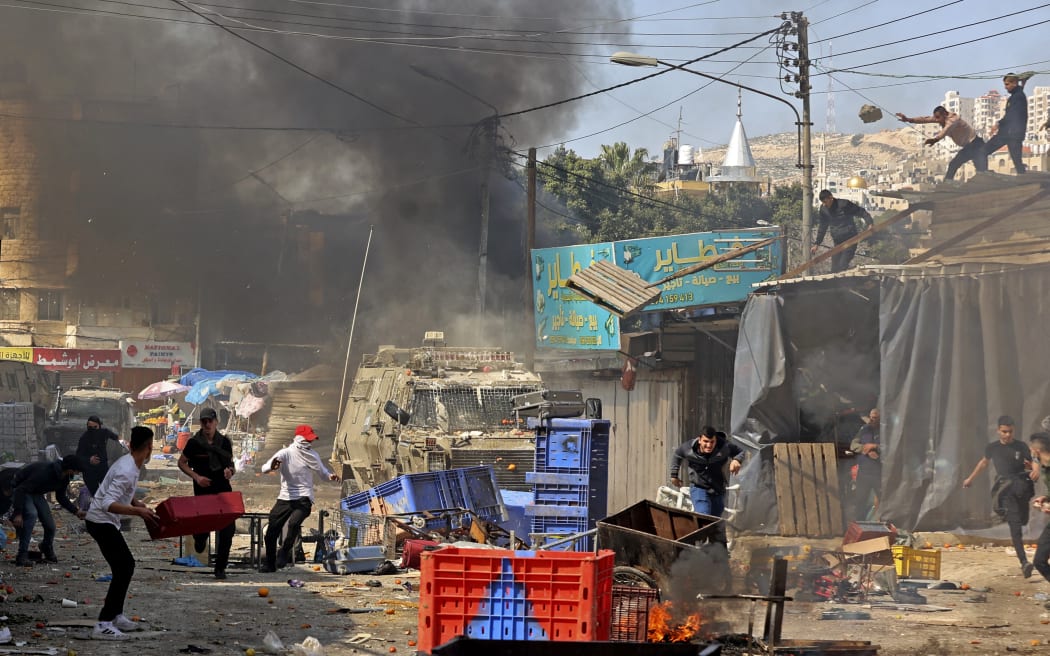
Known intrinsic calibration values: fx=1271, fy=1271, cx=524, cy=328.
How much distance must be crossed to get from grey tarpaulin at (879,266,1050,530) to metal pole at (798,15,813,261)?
9.42 ft

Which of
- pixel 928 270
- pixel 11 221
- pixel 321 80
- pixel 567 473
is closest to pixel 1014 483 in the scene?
pixel 928 270

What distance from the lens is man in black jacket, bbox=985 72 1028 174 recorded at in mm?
13953

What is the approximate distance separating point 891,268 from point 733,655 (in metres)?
7.90

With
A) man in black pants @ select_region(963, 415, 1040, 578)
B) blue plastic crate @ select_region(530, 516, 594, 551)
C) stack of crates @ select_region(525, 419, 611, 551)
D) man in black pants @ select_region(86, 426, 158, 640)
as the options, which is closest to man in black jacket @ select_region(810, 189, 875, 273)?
man in black pants @ select_region(963, 415, 1040, 578)

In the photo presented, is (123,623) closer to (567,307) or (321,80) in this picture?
(567,307)

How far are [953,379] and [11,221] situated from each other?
44.9 m

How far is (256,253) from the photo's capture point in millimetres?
43125

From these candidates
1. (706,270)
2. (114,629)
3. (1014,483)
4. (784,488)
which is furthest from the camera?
(706,270)

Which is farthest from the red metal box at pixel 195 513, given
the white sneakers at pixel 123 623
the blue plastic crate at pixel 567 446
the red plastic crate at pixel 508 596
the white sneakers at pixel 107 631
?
the blue plastic crate at pixel 567 446

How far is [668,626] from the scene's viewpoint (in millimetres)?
8336

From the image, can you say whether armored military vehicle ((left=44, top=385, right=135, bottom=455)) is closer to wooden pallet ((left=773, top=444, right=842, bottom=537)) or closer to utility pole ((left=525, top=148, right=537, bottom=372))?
utility pole ((left=525, top=148, right=537, bottom=372))

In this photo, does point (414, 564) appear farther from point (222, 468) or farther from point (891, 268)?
point (891, 268)

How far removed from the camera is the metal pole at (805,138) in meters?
17.0

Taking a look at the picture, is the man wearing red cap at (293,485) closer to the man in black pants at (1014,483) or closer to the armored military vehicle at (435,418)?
the armored military vehicle at (435,418)
